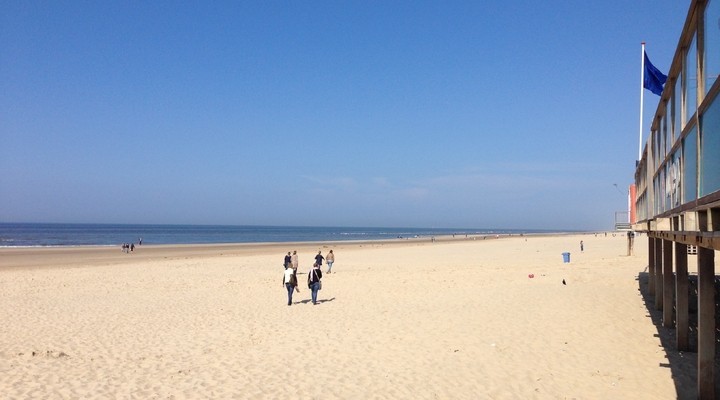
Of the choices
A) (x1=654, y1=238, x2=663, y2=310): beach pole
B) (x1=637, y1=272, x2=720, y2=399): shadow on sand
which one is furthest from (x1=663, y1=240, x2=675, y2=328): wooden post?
(x1=654, y1=238, x2=663, y2=310): beach pole

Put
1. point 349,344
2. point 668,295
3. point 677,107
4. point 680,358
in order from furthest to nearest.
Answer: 1. point 668,295
2. point 349,344
3. point 680,358
4. point 677,107

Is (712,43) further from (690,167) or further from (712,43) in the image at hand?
(690,167)

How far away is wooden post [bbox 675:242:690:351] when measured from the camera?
32.8 ft

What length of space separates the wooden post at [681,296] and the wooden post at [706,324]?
262cm

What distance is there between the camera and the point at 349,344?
11.7m

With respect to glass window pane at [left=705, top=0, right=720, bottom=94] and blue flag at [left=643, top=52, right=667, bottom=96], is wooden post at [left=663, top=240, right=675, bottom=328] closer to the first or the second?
blue flag at [left=643, top=52, right=667, bottom=96]

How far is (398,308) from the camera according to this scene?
15.7 meters

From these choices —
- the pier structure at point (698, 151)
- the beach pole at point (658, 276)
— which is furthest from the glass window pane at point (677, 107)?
the beach pole at point (658, 276)

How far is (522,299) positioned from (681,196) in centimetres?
1085

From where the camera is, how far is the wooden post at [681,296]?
10.0 metres

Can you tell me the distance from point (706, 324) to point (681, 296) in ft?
10.3

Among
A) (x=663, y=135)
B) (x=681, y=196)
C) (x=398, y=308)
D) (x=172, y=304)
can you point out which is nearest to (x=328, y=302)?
(x=398, y=308)

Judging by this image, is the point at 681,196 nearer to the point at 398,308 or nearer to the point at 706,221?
the point at 706,221

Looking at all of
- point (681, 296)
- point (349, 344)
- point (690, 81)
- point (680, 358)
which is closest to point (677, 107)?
point (690, 81)
